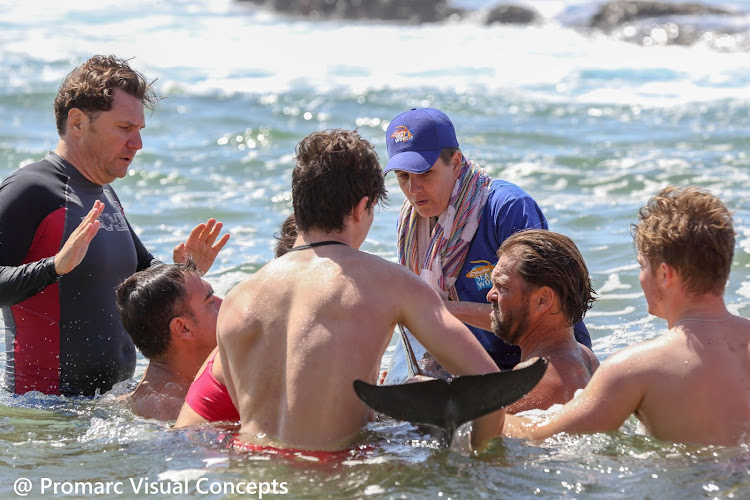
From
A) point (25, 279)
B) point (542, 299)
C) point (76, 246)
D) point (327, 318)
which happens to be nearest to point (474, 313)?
point (542, 299)

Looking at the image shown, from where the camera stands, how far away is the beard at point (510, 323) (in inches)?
182

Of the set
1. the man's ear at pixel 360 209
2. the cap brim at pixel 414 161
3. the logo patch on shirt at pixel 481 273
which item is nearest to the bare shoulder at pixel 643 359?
the man's ear at pixel 360 209

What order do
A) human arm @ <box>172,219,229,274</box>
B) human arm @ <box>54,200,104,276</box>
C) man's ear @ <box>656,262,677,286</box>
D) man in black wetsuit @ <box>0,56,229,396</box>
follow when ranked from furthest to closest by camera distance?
human arm @ <box>172,219,229,274</box> < man in black wetsuit @ <box>0,56,229,396</box> < human arm @ <box>54,200,104,276</box> < man's ear @ <box>656,262,677,286</box>

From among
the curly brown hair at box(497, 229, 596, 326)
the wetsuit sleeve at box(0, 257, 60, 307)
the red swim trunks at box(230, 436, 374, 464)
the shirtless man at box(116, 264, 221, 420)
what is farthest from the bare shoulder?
the wetsuit sleeve at box(0, 257, 60, 307)

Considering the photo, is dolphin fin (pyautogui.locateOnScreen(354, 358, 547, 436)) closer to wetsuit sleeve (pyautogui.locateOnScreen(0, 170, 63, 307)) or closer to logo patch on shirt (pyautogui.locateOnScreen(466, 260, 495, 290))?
logo patch on shirt (pyautogui.locateOnScreen(466, 260, 495, 290))

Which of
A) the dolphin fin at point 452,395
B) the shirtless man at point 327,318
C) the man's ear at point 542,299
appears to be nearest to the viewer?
the dolphin fin at point 452,395

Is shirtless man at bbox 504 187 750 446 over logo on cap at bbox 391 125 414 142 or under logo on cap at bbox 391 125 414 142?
under

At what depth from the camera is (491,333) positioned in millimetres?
5109

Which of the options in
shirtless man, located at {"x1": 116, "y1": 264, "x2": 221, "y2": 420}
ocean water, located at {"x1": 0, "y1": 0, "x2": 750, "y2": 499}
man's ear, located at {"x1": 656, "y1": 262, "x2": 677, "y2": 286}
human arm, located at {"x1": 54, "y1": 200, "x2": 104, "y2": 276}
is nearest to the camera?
man's ear, located at {"x1": 656, "y1": 262, "x2": 677, "y2": 286}

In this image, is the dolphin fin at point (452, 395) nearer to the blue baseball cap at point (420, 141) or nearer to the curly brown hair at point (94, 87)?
the blue baseball cap at point (420, 141)

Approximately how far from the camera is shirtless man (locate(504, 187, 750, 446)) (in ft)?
12.2

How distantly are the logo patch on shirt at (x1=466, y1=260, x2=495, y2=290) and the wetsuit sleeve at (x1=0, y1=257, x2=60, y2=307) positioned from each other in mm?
2107

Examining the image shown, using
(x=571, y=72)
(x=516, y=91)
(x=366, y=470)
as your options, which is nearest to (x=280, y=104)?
(x=516, y=91)

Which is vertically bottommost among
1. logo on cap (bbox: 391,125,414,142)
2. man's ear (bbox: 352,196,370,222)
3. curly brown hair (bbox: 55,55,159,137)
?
man's ear (bbox: 352,196,370,222)
